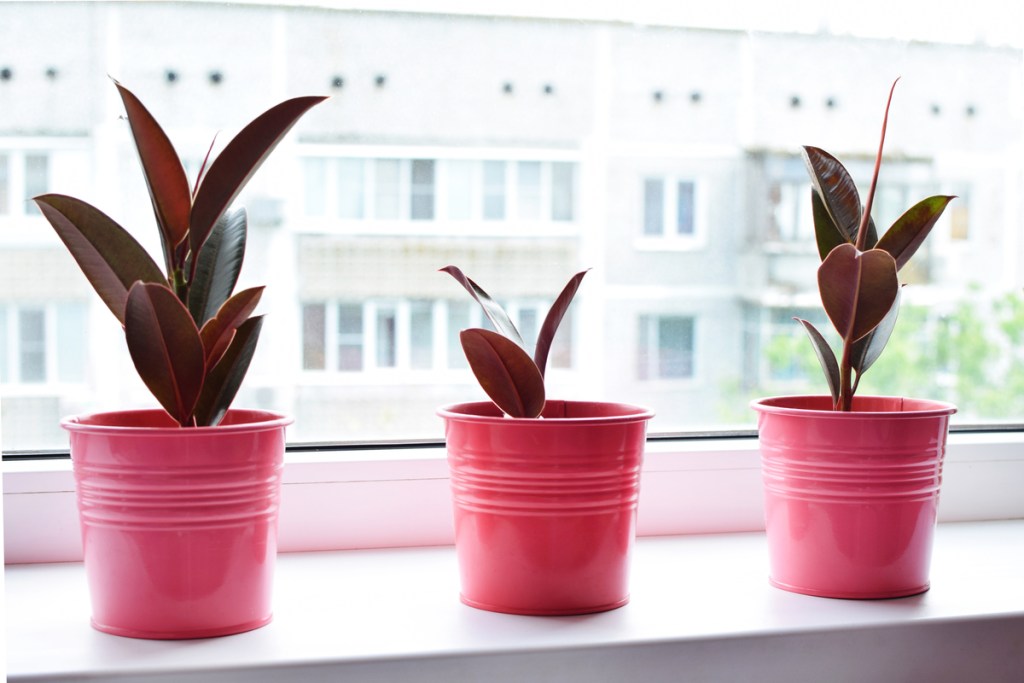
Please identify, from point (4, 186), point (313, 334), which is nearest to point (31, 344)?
point (4, 186)

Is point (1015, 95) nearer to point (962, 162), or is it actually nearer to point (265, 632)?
point (962, 162)

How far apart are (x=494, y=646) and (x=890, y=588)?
1.21ft

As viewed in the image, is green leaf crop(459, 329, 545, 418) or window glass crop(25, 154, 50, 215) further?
window glass crop(25, 154, 50, 215)

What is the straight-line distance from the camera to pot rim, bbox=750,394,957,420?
2.66 ft

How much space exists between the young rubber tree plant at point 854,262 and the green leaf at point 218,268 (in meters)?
0.48

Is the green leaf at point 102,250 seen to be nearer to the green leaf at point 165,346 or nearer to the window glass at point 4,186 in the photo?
the green leaf at point 165,346

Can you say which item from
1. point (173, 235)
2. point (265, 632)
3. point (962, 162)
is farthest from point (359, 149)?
point (962, 162)

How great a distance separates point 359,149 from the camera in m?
1.13

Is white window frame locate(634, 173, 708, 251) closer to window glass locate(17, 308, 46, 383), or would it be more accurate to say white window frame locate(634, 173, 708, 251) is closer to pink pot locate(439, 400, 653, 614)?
pink pot locate(439, 400, 653, 614)

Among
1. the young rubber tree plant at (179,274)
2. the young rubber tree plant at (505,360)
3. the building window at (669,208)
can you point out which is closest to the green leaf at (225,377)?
the young rubber tree plant at (179,274)

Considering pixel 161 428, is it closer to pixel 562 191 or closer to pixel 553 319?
pixel 553 319

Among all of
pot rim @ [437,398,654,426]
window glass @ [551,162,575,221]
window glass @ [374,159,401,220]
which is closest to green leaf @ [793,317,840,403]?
pot rim @ [437,398,654,426]

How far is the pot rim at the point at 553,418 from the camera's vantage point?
76 cm

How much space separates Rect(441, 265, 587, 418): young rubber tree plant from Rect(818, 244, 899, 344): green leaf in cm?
21
